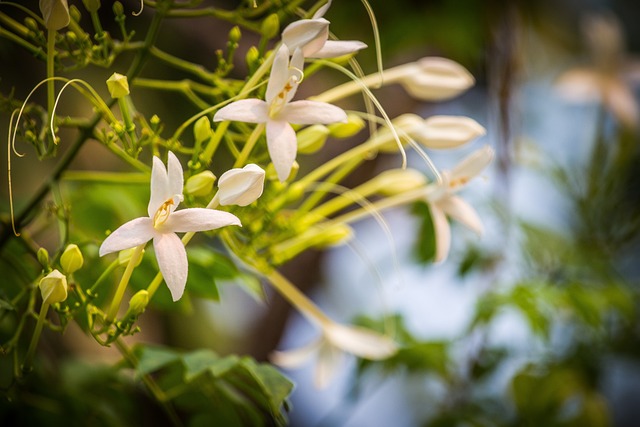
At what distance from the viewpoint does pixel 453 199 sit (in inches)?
19.1

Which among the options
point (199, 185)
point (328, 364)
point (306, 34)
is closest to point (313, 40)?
point (306, 34)

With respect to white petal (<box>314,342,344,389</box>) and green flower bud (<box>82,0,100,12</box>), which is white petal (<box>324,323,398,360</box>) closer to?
white petal (<box>314,342,344,389</box>)

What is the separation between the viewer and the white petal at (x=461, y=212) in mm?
471

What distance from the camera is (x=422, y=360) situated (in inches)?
30.6

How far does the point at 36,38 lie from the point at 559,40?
1.36 metres

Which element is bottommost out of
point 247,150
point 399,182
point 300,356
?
point 300,356

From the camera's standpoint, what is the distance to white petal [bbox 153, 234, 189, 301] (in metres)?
0.33

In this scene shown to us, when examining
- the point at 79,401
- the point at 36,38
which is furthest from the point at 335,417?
the point at 36,38

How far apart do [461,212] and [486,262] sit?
47 centimetres

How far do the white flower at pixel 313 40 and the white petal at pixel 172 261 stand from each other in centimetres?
12

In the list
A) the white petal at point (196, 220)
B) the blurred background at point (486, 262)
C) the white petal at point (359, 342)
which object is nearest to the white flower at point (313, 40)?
the white petal at point (196, 220)

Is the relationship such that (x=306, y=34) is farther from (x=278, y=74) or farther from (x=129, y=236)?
(x=129, y=236)

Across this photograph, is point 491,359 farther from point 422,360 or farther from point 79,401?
point 79,401

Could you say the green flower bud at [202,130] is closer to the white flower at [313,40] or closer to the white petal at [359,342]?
the white flower at [313,40]
